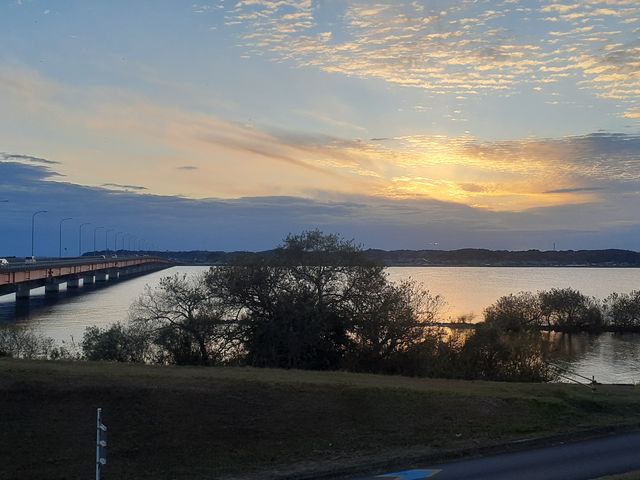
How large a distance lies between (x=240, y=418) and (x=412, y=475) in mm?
5305

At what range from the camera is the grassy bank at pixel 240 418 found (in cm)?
1425

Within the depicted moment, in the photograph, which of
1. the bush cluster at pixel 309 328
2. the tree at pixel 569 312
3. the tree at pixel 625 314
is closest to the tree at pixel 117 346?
the bush cluster at pixel 309 328

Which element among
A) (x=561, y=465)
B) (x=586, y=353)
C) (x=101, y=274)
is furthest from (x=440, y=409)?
(x=101, y=274)

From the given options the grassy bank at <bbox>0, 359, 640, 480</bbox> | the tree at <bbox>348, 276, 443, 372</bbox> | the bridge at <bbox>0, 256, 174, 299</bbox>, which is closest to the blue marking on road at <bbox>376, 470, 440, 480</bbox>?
the grassy bank at <bbox>0, 359, 640, 480</bbox>

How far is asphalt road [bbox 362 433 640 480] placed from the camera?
13.1 metres

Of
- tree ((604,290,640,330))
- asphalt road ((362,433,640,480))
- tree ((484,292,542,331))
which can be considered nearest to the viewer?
asphalt road ((362,433,640,480))

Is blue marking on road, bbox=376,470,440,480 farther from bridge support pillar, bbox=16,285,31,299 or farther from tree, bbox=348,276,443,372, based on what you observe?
bridge support pillar, bbox=16,285,31,299

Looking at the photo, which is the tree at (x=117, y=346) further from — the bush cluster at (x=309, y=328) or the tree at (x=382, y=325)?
the tree at (x=382, y=325)

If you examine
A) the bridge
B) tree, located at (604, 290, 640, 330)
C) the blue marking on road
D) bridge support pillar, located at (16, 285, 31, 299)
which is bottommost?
tree, located at (604, 290, 640, 330)

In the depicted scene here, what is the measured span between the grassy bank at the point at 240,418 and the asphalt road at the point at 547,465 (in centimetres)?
109

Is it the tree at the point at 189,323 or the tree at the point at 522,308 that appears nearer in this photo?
the tree at the point at 189,323

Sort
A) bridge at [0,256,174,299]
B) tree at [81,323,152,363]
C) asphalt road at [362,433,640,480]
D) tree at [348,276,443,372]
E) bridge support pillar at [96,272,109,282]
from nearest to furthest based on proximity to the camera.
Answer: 1. asphalt road at [362,433,640,480]
2. tree at [81,323,152,363]
3. tree at [348,276,443,372]
4. bridge at [0,256,174,299]
5. bridge support pillar at [96,272,109,282]

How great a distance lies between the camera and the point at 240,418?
1678 cm

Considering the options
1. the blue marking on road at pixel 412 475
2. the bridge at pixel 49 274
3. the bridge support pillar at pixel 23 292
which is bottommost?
the bridge support pillar at pixel 23 292
